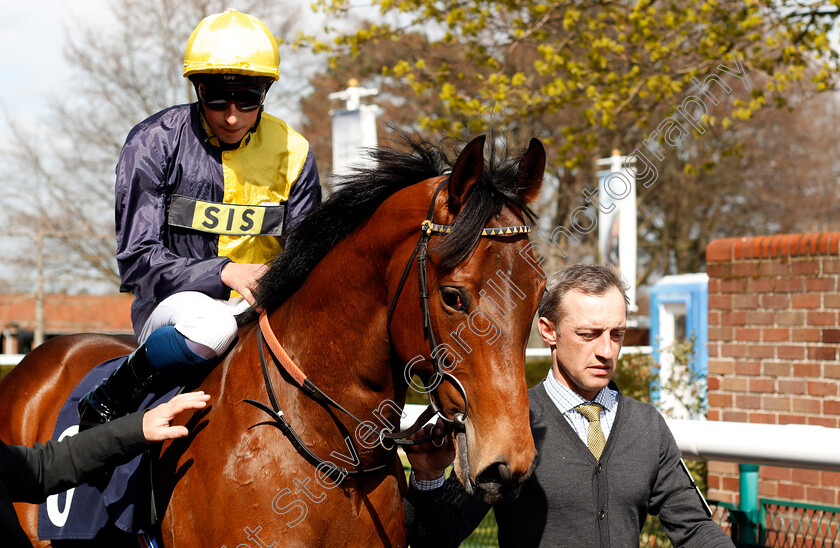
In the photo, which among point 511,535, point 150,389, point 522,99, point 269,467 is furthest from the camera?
point 522,99

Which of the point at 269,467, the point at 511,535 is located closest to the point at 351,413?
the point at 269,467

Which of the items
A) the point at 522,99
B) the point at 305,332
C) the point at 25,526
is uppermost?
the point at 522,99

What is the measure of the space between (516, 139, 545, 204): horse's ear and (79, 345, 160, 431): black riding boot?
1.23 meters

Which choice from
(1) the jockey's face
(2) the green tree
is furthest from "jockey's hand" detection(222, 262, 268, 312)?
(2) the green tree

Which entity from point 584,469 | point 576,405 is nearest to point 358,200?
point 576,405

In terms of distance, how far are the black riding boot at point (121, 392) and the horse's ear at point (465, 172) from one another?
1078 millimetres

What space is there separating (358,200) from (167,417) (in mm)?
814

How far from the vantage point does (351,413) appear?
2.27m

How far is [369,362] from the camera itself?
7.39 ft

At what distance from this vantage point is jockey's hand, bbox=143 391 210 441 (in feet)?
7.50

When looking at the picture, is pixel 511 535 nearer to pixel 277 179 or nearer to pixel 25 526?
pixel 277 179

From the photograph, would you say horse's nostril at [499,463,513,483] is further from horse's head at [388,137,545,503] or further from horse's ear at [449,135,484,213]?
horse's ear at [449,135,484,213]

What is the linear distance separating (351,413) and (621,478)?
805 mm

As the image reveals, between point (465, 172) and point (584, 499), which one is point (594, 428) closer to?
point (584, 499)
